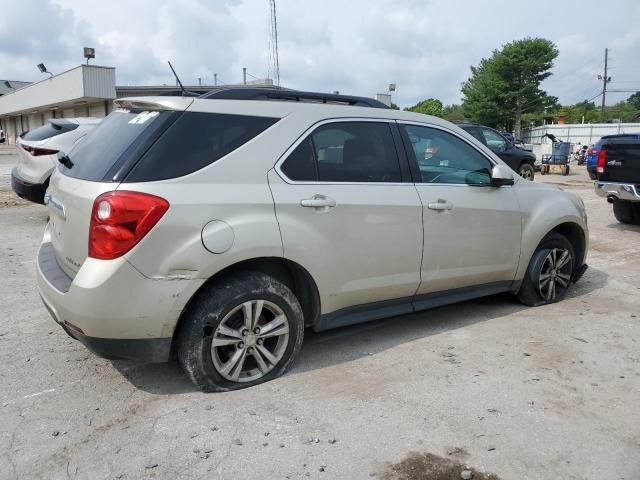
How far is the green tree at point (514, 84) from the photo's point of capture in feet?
181

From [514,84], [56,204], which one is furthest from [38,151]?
[514,84]

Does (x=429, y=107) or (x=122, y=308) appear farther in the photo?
(x=429, y=107)

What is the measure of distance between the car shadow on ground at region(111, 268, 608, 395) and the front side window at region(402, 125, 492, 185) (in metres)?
1.20

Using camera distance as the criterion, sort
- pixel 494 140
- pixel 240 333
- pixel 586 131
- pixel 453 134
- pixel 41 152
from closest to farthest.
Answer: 1. pixel 240 333
2. pixel 453 134
3. pixel 41 152
4. pixel 494 140
5. pixel 586 131

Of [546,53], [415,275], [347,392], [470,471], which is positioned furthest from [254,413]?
[546,53]

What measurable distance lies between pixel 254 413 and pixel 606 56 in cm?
7274

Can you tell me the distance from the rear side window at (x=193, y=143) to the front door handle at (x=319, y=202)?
0.51 m

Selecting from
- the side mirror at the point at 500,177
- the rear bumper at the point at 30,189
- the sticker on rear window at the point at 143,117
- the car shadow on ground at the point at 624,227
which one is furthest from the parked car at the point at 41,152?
the car shadow on ground at the point at 624,227

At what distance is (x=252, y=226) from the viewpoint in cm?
329

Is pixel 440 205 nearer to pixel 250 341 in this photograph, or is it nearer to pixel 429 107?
pixel 250 341

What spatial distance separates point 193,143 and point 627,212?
8914mm

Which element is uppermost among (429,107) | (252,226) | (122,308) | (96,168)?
(429,107)

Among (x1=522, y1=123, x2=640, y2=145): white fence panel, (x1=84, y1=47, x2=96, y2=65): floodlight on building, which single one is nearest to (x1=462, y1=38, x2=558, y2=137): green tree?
(x1=522, y1=123, x2=640, y2=145): white fence panel

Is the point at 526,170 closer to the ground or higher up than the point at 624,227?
higher up
